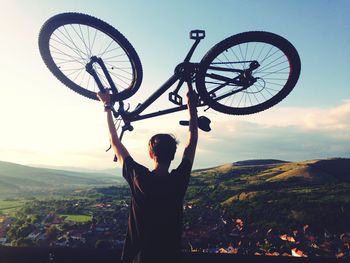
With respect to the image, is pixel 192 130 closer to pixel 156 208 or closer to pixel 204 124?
pixel 156 208

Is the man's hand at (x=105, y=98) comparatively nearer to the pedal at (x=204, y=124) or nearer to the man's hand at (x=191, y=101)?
the man's hand at (x=191, y=101)

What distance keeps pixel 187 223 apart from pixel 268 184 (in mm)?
62437

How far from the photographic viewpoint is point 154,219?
2.60 metres

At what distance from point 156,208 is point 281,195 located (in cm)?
11498

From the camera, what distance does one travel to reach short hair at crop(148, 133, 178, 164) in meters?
2.73

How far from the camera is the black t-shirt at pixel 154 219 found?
2.58 meters

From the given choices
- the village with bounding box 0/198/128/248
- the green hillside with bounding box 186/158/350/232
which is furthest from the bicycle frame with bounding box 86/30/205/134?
the green hillside with bounding box 186/158/350/232

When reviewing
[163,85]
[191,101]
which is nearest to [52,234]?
[163,85]

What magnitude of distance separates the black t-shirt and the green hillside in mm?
80110

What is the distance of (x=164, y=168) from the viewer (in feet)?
8.98

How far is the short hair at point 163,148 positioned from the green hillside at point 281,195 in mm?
80155

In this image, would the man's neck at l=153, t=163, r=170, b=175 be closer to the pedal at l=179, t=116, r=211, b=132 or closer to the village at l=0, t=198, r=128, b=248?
the pedal at l=179, t=116, r=211, b=132

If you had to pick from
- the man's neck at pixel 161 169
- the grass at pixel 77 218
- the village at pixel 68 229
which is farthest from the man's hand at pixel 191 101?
the grass at pixel 77 218

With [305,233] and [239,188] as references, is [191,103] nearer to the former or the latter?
[305,233]
